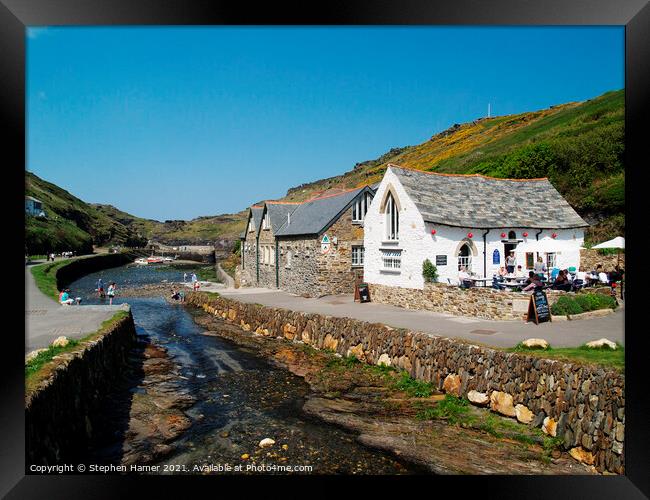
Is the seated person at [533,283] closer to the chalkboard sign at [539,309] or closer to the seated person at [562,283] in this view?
the seated person at [562,283]

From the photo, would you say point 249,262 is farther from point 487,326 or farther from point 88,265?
point 88,265

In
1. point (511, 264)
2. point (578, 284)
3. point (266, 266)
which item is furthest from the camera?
point (266, 266)

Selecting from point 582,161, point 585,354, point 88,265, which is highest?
point 582,161

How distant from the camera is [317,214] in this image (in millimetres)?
26781

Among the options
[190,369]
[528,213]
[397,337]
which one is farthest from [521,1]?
[528,213]

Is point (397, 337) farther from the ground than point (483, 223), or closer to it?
closer to it

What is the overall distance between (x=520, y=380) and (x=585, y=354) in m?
1.28

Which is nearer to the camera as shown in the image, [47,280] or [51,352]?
[51,352]

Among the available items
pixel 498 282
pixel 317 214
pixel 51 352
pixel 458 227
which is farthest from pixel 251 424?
pixel 317 214

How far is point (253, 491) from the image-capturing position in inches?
198

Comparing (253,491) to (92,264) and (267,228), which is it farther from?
(92,264)

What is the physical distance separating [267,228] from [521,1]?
25.7 metres

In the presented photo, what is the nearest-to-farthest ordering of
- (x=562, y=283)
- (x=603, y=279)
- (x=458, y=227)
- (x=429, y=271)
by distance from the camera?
(x=562, y=283) → (x=603, y=279) → (x=429, y=271) → (x=458, y=227)

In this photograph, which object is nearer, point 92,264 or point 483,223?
point 483,223
